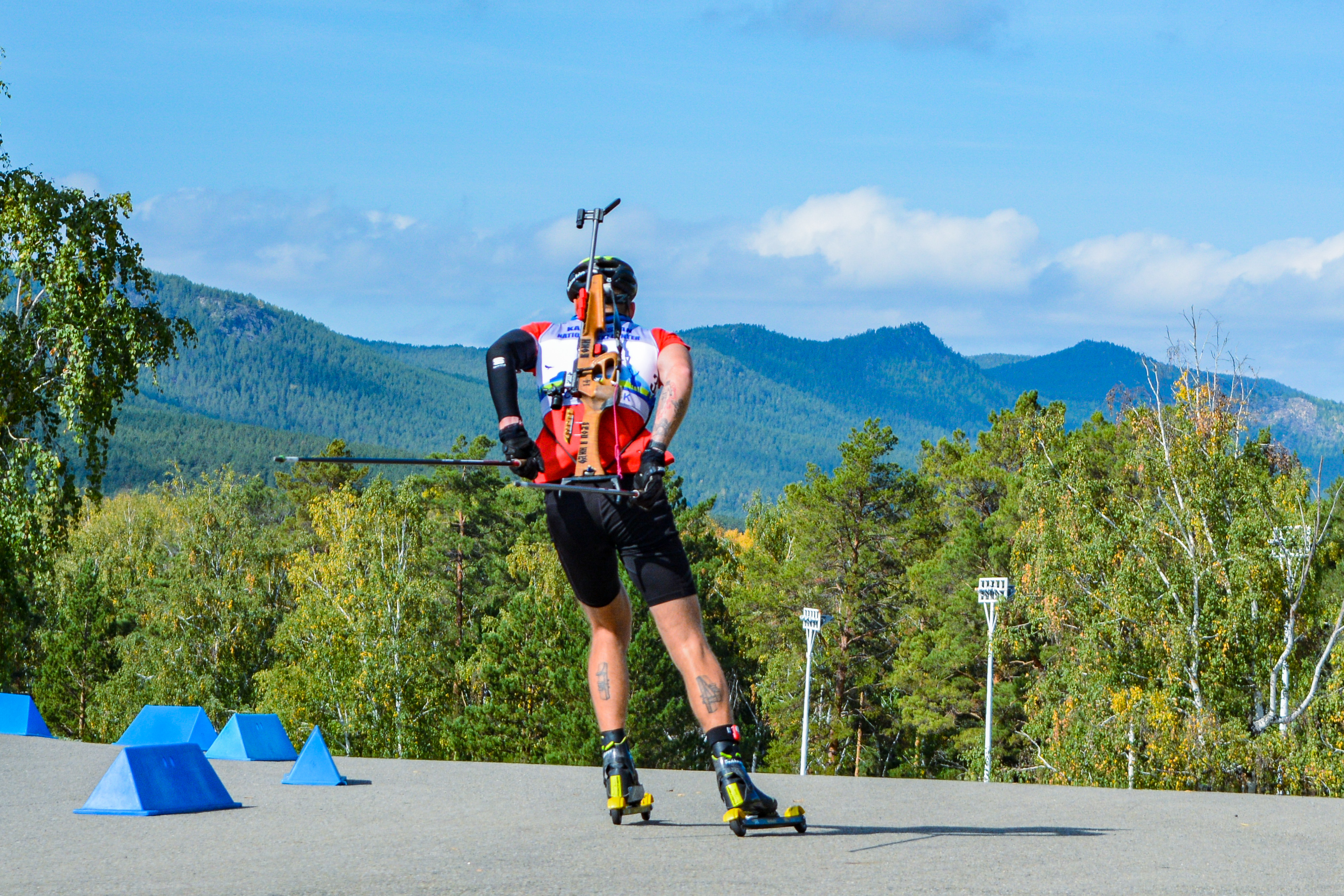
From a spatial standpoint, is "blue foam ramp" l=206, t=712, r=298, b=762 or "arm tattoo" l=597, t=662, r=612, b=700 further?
"blue foam ramp" l=206, t=712, r=298, b=762

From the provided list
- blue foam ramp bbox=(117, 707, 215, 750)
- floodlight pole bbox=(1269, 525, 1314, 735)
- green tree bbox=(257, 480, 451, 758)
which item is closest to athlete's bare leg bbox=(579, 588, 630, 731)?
blue foam ramp bbox=(117, 707, 215, 750)

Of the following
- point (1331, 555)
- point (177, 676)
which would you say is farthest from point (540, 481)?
Result: point (177, 676)

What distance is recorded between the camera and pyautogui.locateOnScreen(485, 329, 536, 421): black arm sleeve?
632cm

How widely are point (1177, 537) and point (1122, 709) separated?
361cm

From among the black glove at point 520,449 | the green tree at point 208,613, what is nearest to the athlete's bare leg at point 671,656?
the black glove at point 520,449

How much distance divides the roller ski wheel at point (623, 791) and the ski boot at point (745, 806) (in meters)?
0.40

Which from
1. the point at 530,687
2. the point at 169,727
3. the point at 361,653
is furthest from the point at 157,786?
the point at 361,653

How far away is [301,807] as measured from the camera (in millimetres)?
6758

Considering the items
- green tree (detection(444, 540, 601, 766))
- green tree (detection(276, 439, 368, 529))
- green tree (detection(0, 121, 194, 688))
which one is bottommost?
green tree (detection(444, 540, 601, 766))

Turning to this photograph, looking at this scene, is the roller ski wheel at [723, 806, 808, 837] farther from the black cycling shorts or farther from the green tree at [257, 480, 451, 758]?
the green tree at [257, 480, 451, 758]

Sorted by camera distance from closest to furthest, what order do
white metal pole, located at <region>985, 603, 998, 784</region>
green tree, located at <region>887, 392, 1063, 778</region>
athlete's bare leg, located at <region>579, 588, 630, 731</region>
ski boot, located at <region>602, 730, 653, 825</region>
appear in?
1. ski boot, located at <region>602, 730, 653, 825</region>
2. athlete's bare leg, located at <region>579, 588, 630, 731</region>
3. white metal pole, located at <region>985, 603, 998, 784</region>
4. green tree, located at <region>887, 392, 1063, 778</region>

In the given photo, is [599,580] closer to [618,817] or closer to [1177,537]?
[618,817]

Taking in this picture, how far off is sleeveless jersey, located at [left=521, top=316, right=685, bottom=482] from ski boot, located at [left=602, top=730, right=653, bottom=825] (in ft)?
3.71

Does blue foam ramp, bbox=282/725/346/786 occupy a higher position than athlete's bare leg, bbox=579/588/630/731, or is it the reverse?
athlete's bare leg, bbox=579/588/630/731
